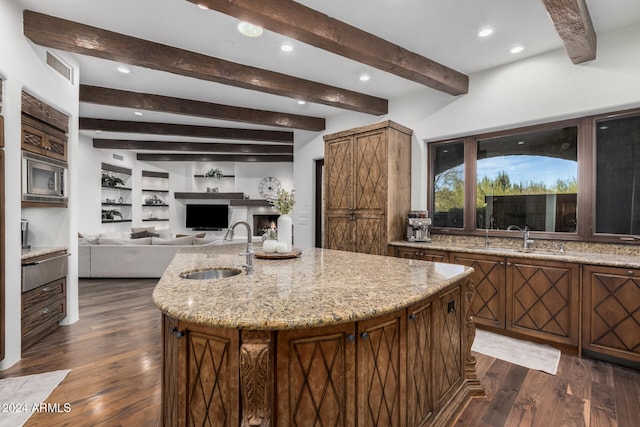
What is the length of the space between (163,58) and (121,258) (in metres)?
3.77

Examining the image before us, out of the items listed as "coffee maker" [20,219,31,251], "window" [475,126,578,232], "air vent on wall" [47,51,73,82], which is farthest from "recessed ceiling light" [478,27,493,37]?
"coffee maker" [20,219,31,251]

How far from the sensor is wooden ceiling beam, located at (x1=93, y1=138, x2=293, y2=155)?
23.7 ft

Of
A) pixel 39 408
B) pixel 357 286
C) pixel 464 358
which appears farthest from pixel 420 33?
pixel 39 408

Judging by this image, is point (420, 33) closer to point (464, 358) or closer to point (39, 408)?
point (464, 358)

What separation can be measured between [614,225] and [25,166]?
5.30m

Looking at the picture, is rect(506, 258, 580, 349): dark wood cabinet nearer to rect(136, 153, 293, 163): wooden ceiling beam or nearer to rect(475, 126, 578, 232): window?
rect(475, 126, 578, 232): window

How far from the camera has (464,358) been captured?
2.20 m

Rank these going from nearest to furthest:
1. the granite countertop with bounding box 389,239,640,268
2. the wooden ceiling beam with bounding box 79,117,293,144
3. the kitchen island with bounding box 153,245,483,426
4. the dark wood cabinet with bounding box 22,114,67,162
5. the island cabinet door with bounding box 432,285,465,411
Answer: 1. the kitchen island with bounding box 153,245,483,426
2. the island cabinet door with bounding box 432,285,465,411
3. the granite countertop with bounding box 389,239,640,268
4. the dark wood cabinet with bounding box 22,114,67,162
5. the wooden ceiling beam with bounding box 79,117,293,144

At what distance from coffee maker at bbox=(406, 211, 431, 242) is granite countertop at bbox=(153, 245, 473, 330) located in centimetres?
173

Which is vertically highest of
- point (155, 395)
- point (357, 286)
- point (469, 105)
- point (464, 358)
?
point (469, 105)

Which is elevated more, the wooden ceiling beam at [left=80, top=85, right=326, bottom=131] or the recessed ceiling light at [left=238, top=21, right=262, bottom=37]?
the recessed ceiling light at [left=238, top=21, right=262, bottom=37]

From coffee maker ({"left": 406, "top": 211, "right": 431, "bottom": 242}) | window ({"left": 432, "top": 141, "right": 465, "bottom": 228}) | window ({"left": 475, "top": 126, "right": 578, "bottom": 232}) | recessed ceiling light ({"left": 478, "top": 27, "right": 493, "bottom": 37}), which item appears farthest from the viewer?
window ({"left": 432, "top": 141, "right": 465, "bottom": 228})

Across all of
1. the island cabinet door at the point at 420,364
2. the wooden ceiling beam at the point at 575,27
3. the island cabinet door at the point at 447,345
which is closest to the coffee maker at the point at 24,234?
the island cabinet door at the point at 420,364

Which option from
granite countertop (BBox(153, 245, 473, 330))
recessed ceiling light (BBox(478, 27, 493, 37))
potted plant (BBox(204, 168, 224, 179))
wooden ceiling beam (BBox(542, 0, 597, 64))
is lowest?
granite countertop (BBox(153, 245, 473, 330))
